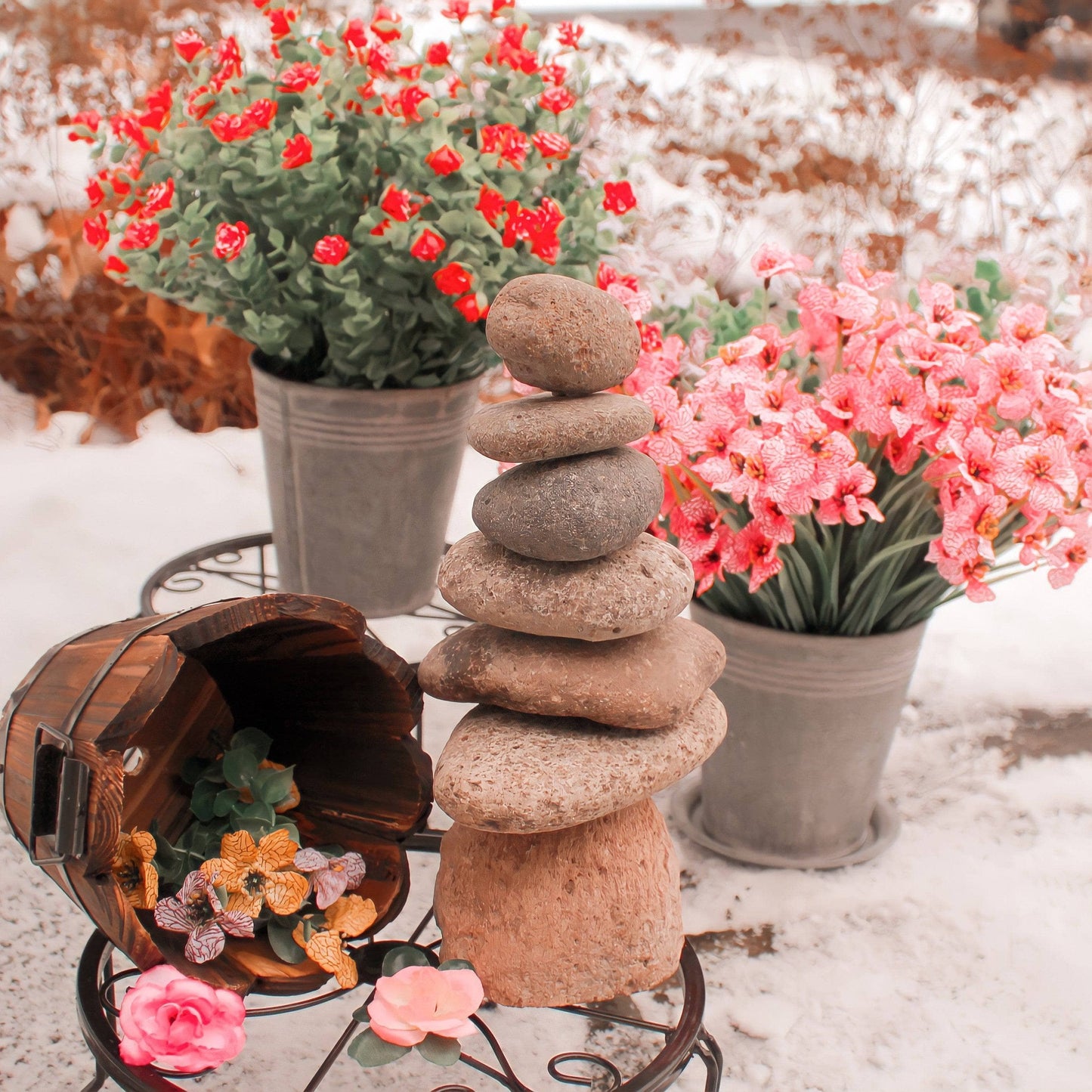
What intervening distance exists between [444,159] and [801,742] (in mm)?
985

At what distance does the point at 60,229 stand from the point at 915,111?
A: 9.22 ft

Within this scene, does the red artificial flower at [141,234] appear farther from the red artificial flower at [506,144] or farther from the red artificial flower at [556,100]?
the red artificial flower at [556,100]

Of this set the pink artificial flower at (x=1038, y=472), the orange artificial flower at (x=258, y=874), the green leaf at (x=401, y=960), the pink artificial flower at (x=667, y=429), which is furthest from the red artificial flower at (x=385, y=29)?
the green leaf at (x=401, y=960)

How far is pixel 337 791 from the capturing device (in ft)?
4.24

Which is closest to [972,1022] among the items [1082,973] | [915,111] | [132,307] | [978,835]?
[1082,973]

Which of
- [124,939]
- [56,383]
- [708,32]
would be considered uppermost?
[708,32]

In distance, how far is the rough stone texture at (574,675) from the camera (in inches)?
43.9

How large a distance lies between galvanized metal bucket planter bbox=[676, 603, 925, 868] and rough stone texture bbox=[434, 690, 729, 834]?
0.45m

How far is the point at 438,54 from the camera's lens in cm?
172

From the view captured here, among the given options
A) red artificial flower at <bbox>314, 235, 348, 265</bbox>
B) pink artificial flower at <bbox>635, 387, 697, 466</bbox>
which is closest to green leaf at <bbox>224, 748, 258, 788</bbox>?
pink artificial flower at <bbox>635, 387, 697, 466</bbox>

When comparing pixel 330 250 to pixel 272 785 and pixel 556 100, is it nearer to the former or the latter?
pixel 556 100

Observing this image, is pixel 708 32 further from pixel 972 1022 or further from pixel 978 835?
pixel 972 1022

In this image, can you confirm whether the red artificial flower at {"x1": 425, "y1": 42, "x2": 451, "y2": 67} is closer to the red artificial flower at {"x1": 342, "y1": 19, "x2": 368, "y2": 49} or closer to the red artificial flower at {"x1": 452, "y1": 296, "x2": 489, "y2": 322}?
the red artificial flower at {"x1": 342, "y1": 19, "x2": 368, "y2": 49}

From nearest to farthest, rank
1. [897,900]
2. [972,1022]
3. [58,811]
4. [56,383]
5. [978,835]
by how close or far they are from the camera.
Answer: [58,811]
[972,1022]
[897,900]
[978,835]
[56,383]
